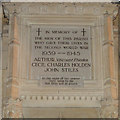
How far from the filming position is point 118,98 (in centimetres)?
1141

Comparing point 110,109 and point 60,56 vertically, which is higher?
point 60,56

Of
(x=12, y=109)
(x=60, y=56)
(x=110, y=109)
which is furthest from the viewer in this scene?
(x=60, y=56)

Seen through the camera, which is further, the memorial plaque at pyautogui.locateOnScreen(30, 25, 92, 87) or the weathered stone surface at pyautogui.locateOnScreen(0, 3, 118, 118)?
the memorial plaque at pyautogui.locateOnScreen(30, 25, 92, 87)

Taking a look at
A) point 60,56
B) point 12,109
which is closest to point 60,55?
point 60,56

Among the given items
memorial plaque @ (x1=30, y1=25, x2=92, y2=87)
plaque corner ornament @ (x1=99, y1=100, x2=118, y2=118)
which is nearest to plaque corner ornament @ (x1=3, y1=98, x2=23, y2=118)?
memorial plaque @ (x1=30, y1=25, x2=92, y2=87)

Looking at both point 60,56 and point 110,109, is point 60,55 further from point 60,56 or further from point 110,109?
point 110,109

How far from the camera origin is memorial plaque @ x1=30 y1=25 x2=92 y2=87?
1103cm

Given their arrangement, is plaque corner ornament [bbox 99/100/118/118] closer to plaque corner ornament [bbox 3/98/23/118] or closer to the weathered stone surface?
the weathered stone surface

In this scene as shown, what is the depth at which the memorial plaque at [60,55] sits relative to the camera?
11.0 m

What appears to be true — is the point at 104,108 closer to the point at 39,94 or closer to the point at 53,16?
the point at 39,94

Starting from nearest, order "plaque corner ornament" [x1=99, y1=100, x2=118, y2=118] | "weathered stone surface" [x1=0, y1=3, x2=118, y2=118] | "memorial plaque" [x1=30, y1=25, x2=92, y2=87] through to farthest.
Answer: "plaque corner ornament" [x1=99, y1=100, x2=118, y2=118] < "weathered stone surface" [x1=0, y1=3, x2=118, y2=118] < "memorial plaque" [x1=30, y1=25, x2=92, y2=87]

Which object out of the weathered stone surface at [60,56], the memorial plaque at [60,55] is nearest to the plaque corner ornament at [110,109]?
the weathered stone surface at [60,56]

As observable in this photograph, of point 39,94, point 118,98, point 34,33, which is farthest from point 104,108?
point 34,33

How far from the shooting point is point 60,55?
1127cm
